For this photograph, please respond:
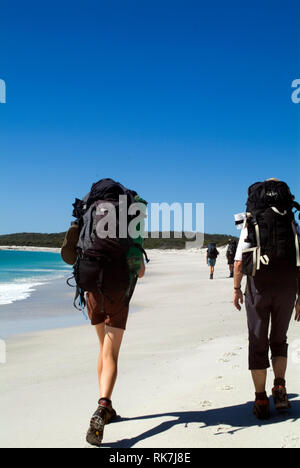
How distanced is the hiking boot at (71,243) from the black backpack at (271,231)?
1.37m

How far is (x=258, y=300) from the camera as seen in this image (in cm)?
354

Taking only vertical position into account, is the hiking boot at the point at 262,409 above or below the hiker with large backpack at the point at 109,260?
below

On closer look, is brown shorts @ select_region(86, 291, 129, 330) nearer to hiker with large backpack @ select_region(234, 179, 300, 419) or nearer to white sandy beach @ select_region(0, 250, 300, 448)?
white sandy beach @ select_region(0, 250, 300, 448)

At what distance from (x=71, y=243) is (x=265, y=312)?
5.46ft

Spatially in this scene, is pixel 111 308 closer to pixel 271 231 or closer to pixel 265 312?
pixel 265 312

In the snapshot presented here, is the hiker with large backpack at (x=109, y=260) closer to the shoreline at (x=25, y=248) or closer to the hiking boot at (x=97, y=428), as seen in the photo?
the hiking boot at (x=97, y=428)

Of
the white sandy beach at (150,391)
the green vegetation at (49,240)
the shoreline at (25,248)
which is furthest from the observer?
the shoreline at (25,248)

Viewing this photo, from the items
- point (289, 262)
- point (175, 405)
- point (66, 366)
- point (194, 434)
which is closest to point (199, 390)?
point (175, 405)

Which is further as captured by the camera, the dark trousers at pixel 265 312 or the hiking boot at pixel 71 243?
the hiking boot at pixel 71 243

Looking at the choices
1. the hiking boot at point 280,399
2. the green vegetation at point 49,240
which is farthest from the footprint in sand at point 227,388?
the green vegetation at point 49,240

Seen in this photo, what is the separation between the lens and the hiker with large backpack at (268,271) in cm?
348

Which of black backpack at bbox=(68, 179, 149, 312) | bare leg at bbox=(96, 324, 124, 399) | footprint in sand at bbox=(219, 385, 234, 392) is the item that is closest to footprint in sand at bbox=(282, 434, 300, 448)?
footprint in sand at bbox=(219, 385, 234, 392)

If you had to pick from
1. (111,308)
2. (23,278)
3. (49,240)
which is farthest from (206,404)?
(49,240)
